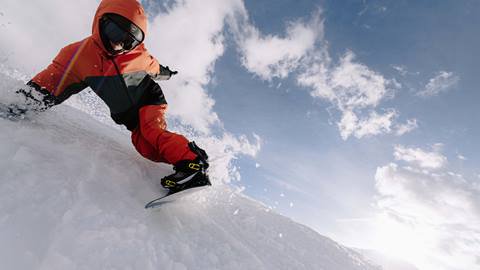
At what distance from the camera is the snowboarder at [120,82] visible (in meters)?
3.44

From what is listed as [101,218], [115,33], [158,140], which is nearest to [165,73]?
[115,33]

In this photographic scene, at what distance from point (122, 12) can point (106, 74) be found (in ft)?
2.62

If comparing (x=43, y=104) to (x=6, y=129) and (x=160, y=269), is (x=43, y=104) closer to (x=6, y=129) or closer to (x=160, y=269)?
(x=6, y=129)

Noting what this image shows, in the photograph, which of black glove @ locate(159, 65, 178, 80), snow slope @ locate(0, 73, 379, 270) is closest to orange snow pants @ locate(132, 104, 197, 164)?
snow slope @ locate(0, 73, 379, 270)

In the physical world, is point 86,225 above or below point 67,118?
below

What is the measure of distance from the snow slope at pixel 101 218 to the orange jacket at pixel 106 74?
393 millimetres

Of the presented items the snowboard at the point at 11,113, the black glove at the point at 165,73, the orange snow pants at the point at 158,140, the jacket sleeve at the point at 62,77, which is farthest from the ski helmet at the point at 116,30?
the snowboard at the point at 11,113

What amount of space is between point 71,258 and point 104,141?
2052mm

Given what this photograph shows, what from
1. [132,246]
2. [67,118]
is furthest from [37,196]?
[67,118]

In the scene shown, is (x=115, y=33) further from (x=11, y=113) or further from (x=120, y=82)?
(x=11, y=113)

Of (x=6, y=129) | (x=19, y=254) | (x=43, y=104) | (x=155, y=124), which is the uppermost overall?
(x=155, y=124)

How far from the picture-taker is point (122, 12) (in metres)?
3.63

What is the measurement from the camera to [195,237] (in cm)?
271

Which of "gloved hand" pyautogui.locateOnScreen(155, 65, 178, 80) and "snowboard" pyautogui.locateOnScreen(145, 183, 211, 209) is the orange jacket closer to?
"gloved hand" pyautogui.locateOnScreen(155, 65, 178, 80)
